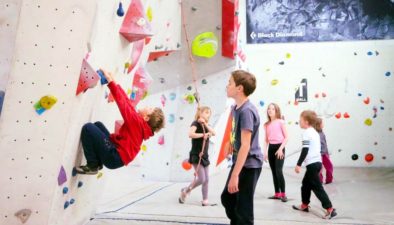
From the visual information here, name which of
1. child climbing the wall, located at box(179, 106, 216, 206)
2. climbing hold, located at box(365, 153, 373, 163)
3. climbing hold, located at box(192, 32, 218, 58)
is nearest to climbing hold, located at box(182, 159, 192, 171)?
child climbing the wall, located at box(179, 106, 216, 206)

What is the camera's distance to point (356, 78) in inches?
287

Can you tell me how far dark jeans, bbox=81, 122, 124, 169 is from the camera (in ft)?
7.96

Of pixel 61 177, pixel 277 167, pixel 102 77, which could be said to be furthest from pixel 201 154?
pixel 61 177

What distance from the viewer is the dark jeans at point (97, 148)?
243 centimetres

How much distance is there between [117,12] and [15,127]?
3.14 feet

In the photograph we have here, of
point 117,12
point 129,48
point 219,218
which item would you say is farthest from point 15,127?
point 219,218

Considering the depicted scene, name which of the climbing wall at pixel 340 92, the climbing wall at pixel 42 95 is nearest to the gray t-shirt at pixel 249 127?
the climbing wall at pixel 42 95

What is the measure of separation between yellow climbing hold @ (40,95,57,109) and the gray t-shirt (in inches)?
40.8

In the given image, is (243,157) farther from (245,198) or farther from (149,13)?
(149,13)

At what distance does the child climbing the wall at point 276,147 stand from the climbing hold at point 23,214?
2671 millimetres

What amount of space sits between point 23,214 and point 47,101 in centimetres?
62

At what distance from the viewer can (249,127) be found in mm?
2299

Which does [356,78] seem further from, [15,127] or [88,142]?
[15,127]

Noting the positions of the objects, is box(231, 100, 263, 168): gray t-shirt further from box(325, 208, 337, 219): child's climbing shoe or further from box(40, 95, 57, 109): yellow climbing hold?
box(325, 208, 337, 219): child's climbing shoe
